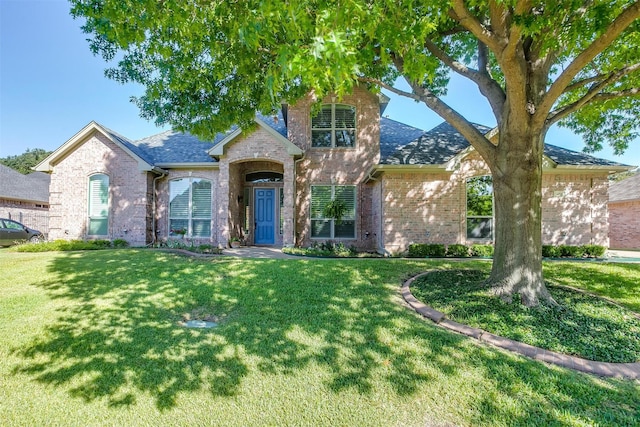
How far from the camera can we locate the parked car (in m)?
13.9

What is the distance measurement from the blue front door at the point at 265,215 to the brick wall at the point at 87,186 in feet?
15.1

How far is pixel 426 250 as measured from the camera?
1046 centimetres

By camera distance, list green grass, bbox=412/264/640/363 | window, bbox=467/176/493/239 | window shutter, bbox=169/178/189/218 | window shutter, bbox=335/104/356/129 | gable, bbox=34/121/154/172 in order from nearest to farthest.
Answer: green grass, bbox=412/264/640/363
window, bbox=467/176/493/239
gable, bbox=34/121/154/172
window shutter, bbox=335/104/356/129
window shutter, bbox=169/178/189/218

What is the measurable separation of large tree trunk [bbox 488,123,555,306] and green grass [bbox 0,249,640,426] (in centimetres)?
208

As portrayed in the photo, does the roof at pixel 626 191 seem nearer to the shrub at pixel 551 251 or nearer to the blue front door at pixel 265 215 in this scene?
the shrub at pixel 551 251

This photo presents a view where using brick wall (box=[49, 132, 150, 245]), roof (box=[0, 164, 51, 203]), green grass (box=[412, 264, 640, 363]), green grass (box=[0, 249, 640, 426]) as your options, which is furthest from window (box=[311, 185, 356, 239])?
roof (box=[0, 164, 51, 203])

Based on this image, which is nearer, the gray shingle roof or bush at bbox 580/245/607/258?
bush at bbox 580/245/607/258

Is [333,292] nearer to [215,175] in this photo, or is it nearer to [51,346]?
[51,346]

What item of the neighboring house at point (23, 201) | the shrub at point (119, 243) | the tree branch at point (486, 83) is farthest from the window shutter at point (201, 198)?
the neighboring house at point (23, 201)

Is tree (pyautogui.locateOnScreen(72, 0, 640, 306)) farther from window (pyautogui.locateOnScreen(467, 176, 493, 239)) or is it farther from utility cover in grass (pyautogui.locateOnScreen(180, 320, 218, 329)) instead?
window (pyautogui.locateOnScreen(467, 176, 493, 239))

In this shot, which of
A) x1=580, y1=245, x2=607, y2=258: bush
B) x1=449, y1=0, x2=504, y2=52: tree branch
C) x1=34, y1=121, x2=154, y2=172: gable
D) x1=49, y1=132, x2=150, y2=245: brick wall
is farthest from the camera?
x1=49, y1=132, x2=150, y2=245: brick wall

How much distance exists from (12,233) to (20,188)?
807cm

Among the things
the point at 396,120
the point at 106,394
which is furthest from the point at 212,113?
the point at 396,120

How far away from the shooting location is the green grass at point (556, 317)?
12.8ft
